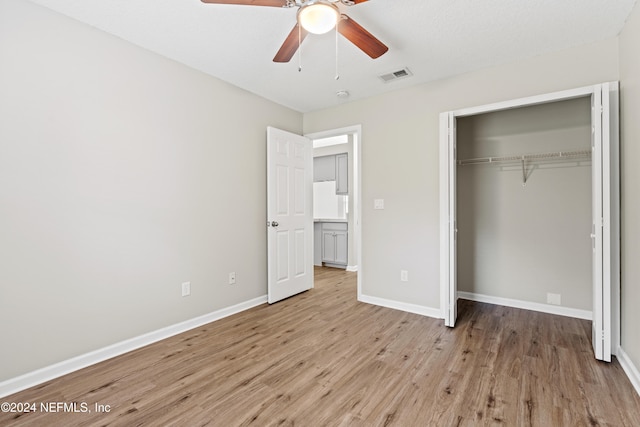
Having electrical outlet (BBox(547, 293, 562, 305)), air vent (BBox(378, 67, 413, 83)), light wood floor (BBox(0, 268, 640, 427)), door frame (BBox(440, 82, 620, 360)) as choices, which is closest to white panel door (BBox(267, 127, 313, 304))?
light wood floor (BBox(0, 268, 640, 427))

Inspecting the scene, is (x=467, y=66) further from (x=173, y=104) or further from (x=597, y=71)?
(x=173, y=104)

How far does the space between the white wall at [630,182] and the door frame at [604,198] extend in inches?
1.7

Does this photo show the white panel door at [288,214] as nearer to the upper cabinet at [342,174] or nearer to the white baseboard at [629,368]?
the upper cabinet at [342,174]

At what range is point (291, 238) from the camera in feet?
13.3

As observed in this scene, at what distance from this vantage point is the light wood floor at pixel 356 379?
5.80 feet

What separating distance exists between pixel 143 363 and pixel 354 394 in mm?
1603

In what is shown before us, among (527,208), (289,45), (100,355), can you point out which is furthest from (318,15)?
(527,208)

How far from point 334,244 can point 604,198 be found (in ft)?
13.6

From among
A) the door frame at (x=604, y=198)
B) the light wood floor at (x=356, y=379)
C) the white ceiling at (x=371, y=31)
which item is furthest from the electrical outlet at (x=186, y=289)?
the door frame at (x=604, y=198)

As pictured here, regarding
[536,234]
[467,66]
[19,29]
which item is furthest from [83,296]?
[536,234]

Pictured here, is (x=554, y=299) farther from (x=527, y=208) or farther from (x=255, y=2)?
(x=255, y=2)

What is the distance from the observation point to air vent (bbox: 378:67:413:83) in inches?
125

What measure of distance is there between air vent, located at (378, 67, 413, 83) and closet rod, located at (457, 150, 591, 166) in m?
1.34

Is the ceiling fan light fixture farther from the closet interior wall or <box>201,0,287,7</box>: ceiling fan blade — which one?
the closet interior wall
